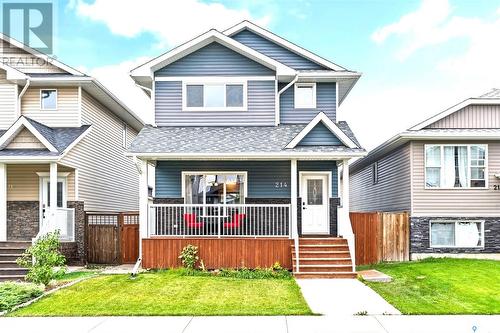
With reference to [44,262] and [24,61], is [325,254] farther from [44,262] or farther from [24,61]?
[24,61]

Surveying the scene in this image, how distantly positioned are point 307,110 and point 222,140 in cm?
370

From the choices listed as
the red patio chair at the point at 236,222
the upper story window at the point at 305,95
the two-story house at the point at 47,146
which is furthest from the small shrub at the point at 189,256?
the upper story window at the point at 305,95

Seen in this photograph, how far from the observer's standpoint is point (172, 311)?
9.77 m

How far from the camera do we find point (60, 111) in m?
18.3

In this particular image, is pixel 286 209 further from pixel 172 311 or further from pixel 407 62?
pixel 407 62

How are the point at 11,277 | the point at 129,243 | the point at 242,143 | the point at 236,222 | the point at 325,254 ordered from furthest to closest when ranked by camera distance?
the point at 129,243 → the point at 242,143 → the point at 236,222 → the point at 325,254 → the point at 11,277

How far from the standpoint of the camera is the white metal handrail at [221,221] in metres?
15.6

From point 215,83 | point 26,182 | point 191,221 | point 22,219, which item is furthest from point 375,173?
point 22,219

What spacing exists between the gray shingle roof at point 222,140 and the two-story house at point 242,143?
0.11ft

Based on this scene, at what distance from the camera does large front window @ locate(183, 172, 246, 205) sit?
17.4 meters

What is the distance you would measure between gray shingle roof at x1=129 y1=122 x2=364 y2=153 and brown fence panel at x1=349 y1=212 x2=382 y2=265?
266cm

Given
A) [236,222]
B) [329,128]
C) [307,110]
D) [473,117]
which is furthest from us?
[307,110]
